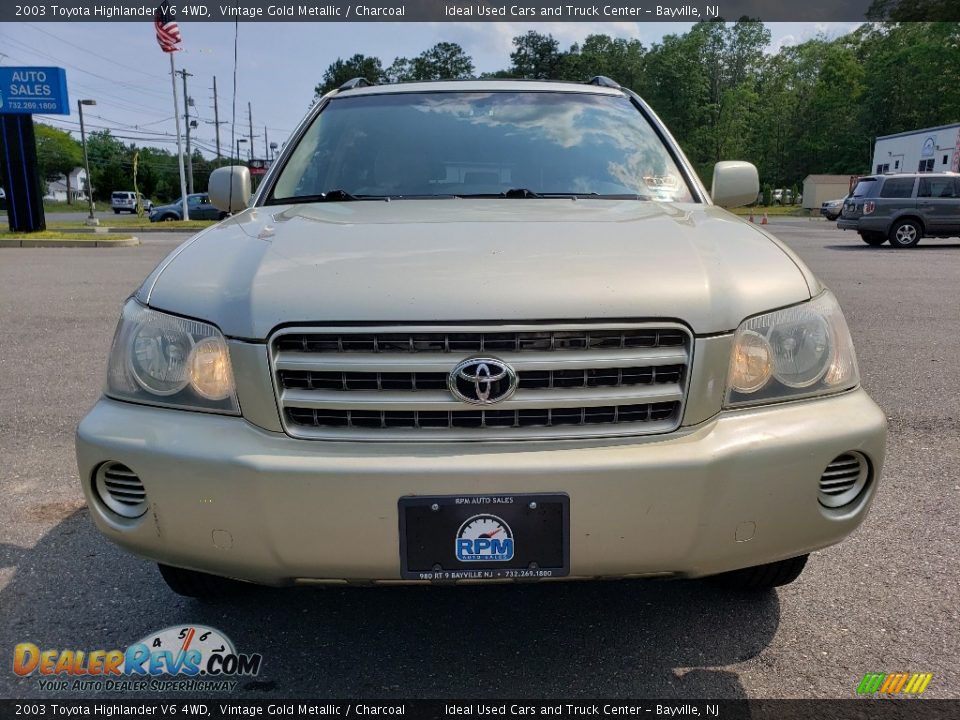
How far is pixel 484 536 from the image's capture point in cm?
176

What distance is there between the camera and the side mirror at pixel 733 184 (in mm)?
3357

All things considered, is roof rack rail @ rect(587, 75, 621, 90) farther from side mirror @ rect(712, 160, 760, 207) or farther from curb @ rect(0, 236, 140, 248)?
curb @ rect(0, 236, 140, 248)

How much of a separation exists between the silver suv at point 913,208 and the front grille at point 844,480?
58.2ft

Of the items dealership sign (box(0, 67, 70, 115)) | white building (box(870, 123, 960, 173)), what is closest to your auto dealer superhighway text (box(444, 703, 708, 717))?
dealership sign (box(0, 67, 70, 115))

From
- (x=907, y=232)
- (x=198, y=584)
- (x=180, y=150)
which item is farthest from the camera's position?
(x=180, y=150)

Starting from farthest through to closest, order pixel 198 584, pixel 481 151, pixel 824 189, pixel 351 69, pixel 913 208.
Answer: pixel 351 69
pixel 824 189
pixel 913 208
pixel 481 151
pixel 198 584

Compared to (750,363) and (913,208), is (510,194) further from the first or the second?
(913,208)

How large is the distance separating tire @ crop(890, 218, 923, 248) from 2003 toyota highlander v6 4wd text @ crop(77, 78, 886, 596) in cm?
1777

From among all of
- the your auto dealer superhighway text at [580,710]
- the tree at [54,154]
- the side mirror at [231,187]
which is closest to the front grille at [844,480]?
the your auto dealer superhighway text at [580,710]

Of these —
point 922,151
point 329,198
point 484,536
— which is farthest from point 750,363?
point 922,151

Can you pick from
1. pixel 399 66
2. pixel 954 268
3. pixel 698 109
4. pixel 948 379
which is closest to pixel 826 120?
pixel 698 109

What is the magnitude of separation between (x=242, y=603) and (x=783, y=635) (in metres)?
1.66

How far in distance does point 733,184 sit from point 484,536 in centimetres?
227

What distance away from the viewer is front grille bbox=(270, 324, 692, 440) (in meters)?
1.78
